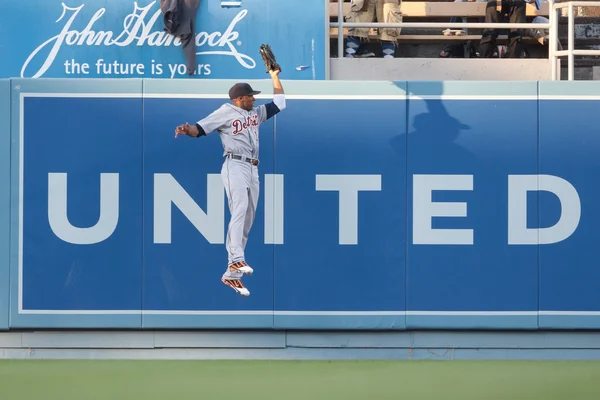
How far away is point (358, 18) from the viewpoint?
43.8ft

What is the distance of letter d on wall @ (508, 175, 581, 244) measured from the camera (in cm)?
997

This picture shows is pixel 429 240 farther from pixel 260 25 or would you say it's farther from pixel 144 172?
pixel 260 25

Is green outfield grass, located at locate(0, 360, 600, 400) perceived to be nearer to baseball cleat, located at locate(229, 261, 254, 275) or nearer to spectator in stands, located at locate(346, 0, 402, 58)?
baseball cleat, located at locate(229, 261, 254, 275)

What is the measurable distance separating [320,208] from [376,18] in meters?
4.30

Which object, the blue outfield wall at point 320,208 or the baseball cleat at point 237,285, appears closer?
the baseball cleat at point 237,285

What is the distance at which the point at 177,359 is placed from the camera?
995 centimetres

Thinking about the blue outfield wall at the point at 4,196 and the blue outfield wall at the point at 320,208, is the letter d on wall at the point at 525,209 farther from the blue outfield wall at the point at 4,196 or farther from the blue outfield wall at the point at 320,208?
the blue outfield wall at the point at 4,196

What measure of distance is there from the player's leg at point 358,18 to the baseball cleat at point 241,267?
4534 millimetres

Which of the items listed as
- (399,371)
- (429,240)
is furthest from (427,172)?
(399,371)

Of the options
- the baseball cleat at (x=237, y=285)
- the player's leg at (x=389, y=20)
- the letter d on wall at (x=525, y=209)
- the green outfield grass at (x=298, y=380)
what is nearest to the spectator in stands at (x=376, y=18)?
the player's leg at (x=389, y=20)

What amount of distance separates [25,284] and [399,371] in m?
3.51

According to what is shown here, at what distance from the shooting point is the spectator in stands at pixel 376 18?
Result: 13.3 metres

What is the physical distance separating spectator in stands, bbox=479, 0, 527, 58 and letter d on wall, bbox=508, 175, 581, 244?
373cm

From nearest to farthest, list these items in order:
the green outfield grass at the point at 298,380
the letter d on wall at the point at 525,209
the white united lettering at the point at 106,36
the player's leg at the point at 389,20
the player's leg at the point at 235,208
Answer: the green outfield grass at the point at 298,380
the player's leg at the point at 235,208
the letter d on wall at the point at 525,209
the white united lettering at the point at 106,36
the player's leg at the point at 389,20
